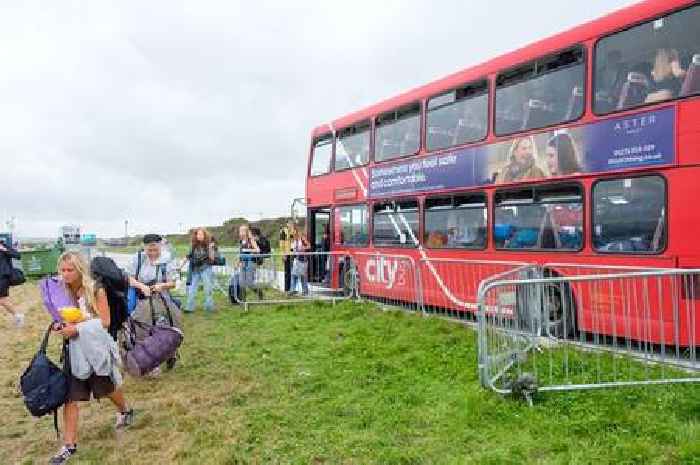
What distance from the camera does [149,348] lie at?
6.47 metres

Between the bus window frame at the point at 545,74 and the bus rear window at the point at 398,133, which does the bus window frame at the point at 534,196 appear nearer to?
the bus window frame at the point at 545,74

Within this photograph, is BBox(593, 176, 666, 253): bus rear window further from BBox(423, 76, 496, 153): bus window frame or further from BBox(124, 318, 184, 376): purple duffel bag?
BBox(124, 318, 184, 376): purple duffel bag

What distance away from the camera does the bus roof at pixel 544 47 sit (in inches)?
288

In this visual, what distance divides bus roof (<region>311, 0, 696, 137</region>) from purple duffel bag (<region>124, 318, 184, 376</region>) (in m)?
6.23

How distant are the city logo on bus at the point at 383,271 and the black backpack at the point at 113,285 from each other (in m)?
6.15

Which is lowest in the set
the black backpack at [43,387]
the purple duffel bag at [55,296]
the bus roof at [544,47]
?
the black backpack at [43,387]

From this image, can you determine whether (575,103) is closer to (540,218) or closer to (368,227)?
(540,218)

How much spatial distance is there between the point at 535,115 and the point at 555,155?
72cm

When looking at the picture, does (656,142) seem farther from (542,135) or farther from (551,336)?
(551,336)

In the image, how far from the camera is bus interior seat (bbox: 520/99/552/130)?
8.61m

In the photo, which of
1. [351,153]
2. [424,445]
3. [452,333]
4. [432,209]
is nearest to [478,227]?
[432,209]

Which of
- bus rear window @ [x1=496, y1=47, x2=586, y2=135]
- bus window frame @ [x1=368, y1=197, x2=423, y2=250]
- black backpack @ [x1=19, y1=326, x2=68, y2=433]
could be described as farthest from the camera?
bus window frame @ [x1=368, y1=197, x2=423, y2=250]

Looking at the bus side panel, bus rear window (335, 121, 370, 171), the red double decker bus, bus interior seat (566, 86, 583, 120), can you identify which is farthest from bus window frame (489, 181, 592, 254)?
bus rear window (335, 121, 370, 171)

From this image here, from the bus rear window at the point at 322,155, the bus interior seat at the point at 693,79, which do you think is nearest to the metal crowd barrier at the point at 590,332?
the bus interior seat at the point at 693,79
